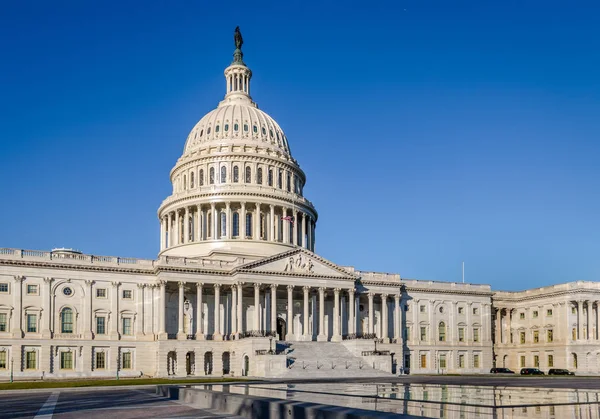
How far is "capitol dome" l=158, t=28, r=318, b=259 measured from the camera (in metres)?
118

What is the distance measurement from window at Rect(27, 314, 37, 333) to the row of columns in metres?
33.4

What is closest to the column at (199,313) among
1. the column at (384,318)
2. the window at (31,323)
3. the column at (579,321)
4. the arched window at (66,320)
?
the arched window at (66,320)

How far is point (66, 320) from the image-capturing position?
92188 millimetres

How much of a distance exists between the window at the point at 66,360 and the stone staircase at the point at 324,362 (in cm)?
2792

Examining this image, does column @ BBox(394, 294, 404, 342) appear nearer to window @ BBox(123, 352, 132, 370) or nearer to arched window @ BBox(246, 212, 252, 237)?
arched window @ BBox(246, 212, 252, 237)

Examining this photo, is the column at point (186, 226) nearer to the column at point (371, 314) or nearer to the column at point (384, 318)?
the column at point (371, 314)

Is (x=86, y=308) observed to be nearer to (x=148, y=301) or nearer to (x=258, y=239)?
(x=148, y=301)

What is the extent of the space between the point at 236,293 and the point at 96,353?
19.8 m

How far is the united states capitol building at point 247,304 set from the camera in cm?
9038

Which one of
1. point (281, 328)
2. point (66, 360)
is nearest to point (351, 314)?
point (281, 328)

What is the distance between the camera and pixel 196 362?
3686 inches

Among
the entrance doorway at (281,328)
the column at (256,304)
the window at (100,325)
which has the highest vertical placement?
the column at (256,304)

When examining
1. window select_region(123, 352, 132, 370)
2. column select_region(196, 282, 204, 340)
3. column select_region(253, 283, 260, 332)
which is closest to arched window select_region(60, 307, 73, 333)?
window select_region(123, 352, 132, 370)

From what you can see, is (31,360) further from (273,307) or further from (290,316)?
(290,316)
